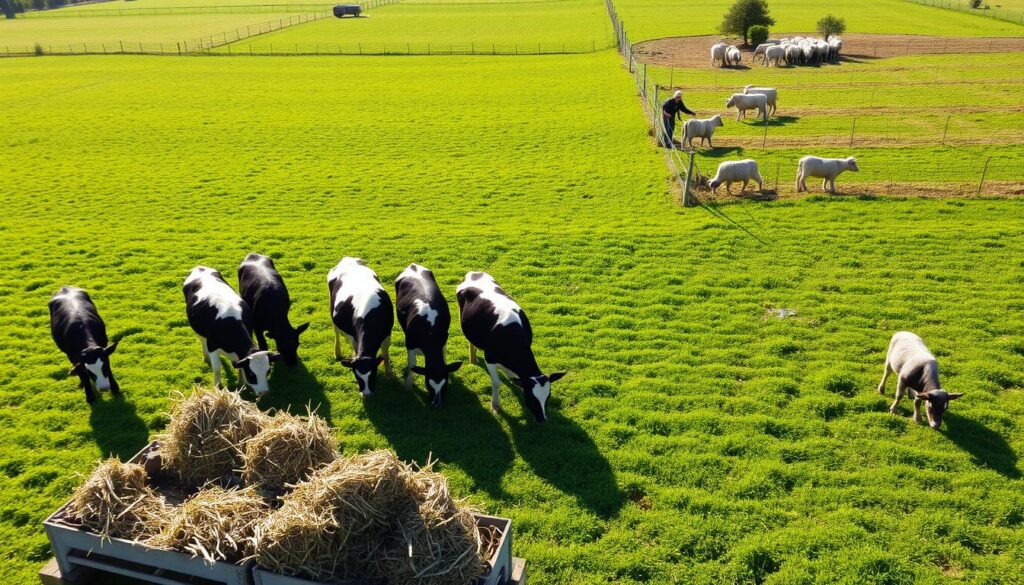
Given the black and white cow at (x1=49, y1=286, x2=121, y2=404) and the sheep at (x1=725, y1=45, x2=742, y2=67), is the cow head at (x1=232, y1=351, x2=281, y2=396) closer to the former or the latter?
the black and white cow at (x1=49, y1=286, x2=121, y2=404)

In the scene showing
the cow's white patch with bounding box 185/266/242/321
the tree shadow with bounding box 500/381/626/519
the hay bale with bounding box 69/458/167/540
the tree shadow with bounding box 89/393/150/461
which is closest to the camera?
the hay bale with bounding box 69/458/167/540

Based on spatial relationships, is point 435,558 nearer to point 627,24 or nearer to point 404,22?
point 627,24

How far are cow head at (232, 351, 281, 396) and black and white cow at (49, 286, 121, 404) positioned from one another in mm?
2183

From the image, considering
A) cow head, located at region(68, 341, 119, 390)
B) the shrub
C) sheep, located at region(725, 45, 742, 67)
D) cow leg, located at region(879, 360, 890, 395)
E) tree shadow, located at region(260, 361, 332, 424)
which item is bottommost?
tree shadow, located at region(260, 361, 332, 424)

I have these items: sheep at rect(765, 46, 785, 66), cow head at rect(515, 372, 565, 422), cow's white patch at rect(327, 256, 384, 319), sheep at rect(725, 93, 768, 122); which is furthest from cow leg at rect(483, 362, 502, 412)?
Result: sheep at rect(765, 46, 785, 66)

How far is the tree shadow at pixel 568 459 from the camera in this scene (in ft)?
27.5

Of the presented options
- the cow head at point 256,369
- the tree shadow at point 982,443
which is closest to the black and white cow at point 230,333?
the cow head at point 256,369

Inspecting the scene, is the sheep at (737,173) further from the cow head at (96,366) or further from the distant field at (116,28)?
the distant field at (116,28)

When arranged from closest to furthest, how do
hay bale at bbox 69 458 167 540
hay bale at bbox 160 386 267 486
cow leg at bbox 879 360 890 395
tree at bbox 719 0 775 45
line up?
hay bale at bbox 69 458 167 540 < hay bale at bbox 160 386 267 486 < cow leg at bbox 879 360 890 395 < tree at bbox 719 0 775 45

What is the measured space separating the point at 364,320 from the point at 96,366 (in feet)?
14.0

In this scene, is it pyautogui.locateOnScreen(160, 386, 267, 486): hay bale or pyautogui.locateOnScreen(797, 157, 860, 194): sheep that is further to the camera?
pyautogui.locateOnScreen(797, 157, 860, 194): sheep

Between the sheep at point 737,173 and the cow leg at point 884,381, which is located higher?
the sheep at point 737,173

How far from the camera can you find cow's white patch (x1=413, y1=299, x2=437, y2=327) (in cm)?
1006

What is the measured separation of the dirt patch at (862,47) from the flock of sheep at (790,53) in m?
0.70
